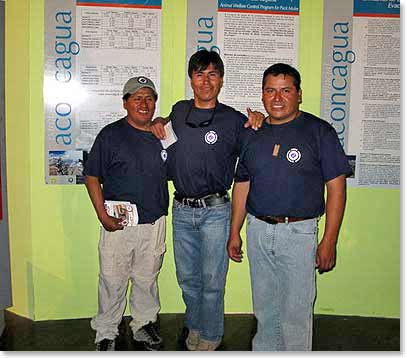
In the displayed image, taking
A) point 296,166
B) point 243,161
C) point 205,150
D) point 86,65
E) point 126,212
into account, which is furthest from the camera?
point 86,65

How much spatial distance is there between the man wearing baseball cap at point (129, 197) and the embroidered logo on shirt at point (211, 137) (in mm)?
290

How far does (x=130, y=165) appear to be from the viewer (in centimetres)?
268

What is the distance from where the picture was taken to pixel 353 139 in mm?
3295

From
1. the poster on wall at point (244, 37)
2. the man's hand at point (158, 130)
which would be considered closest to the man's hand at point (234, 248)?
the man's hand at point (158, 130)

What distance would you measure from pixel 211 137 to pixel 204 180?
25cm

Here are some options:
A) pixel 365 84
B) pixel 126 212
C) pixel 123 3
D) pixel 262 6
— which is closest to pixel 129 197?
pixel 126 212

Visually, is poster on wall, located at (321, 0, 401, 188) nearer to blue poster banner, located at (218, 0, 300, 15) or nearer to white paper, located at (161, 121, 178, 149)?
blue poster banner, located at (218, 0, 300, 15)

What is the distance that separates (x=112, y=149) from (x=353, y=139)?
171 cm

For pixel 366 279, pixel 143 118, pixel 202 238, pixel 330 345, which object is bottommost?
pixel 330 345

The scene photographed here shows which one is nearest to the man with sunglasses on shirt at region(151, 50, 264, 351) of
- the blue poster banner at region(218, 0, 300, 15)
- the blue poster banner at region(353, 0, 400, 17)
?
the blue poster banner at region(218, 0, 300, 15)

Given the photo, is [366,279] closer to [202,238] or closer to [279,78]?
[202,238]

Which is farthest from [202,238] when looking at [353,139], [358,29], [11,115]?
[358,29]

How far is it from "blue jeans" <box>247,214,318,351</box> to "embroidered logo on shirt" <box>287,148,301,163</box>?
318 millimetres

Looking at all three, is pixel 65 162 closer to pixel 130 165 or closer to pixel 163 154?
pixel 130 165
